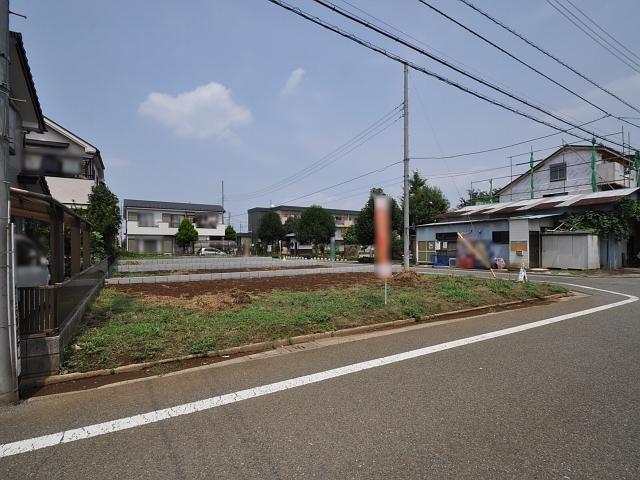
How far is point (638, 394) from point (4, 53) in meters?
7.08

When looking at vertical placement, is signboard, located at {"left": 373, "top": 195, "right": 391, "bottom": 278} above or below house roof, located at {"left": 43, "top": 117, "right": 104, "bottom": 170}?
below

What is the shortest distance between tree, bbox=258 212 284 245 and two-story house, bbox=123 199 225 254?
5.85m

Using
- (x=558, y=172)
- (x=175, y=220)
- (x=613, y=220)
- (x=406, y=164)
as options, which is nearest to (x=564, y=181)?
(x=558, y=172)

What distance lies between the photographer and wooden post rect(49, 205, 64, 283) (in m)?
5.27

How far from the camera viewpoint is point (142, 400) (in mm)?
3504

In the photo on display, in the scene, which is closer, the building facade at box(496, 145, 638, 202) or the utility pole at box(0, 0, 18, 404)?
the utility pole at box(0, 0, 18, 404)

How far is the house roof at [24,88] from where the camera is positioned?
27.2ft

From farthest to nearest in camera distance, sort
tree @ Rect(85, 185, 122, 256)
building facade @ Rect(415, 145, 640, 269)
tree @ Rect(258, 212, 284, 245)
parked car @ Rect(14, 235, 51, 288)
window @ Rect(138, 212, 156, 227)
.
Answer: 1. tree @ Rect(258, 212, 284, 245)
2. window @ Rect(138, 212, 156, 227)
3. tree @ Rect(85, 185, 122, 256)
4. building facade @ Rect(415, 145, 640, 269)
5. parked car @ Rect(14, 235, 51, 288)

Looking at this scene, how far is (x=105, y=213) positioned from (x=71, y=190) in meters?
5.64

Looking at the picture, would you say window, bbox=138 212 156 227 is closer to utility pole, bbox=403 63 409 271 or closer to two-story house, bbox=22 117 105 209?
two-story house, bbox=22 117 105 209

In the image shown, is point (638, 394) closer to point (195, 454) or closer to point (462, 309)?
point (195, 454)

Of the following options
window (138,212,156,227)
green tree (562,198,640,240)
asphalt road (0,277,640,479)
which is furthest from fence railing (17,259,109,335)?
window (138,212,156,227)

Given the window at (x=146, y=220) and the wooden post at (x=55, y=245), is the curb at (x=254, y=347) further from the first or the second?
the window at (x=146, y=220)

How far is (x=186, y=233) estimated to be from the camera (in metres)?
43.8
